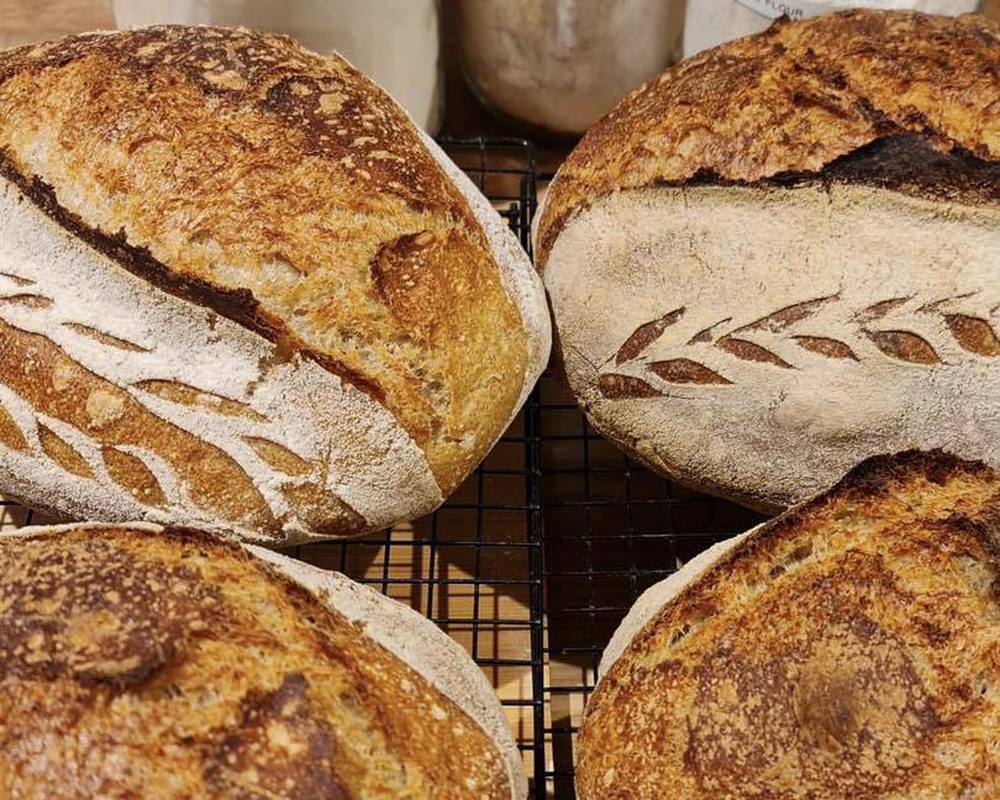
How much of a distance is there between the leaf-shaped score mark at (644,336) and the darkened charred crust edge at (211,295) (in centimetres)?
24

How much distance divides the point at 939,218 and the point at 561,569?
0.51m

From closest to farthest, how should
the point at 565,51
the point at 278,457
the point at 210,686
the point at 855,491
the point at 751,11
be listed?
the point at 210,686, the point at 855,491, the point at 278,457, the point at 751,11, the point at 565,51

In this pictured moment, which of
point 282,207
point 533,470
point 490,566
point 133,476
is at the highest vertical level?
point 282,207

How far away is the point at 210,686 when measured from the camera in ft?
2.26

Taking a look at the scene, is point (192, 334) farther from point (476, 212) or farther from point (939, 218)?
point (939, 218)

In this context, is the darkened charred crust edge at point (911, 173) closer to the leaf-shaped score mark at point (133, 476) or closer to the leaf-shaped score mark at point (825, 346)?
the leaf-shaped score mark at point (825, 346)

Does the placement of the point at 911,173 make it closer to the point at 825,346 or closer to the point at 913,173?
the point at 913,173

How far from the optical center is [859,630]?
72 cm

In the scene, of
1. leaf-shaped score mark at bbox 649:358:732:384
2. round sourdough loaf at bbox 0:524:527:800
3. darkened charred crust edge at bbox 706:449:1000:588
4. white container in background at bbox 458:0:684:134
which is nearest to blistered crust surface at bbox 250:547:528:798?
round sourdough loaf at bbox 0:524:527:800

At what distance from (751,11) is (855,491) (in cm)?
71

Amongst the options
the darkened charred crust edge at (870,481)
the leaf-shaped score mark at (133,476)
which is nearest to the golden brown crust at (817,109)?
the darkened charred crust edge at (870,481)

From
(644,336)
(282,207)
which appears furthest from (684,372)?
(282,207)

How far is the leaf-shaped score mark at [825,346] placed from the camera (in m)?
0.91

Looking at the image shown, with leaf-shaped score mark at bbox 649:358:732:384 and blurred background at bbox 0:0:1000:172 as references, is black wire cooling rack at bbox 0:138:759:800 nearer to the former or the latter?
leaf-shaped score mark at bbox 649:358:732:384
